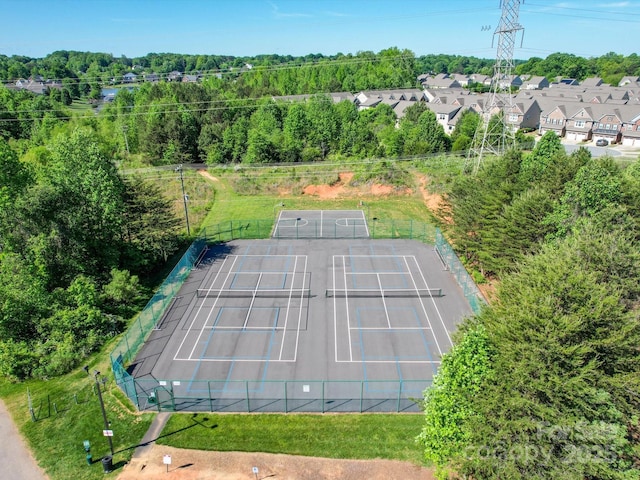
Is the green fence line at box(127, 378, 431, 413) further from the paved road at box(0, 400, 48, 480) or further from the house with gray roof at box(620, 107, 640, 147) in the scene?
the house with gray roof at box(620, 107, 640, 147)

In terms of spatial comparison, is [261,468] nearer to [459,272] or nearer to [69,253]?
[69,253]

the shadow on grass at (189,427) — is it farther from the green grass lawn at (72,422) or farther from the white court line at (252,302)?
the white court line at (252,302)

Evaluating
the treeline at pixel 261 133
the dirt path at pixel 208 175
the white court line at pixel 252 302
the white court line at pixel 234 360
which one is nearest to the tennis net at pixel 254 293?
the white court line at pixel 252 302

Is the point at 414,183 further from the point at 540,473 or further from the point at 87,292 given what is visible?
the point at 540,473

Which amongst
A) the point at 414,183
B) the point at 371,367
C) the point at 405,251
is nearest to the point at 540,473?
the point at 371,367

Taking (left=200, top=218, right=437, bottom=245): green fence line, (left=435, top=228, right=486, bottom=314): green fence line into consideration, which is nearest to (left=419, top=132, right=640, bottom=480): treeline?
(left=435, top=228, right=486, bottom=314): green fence line
